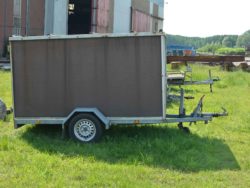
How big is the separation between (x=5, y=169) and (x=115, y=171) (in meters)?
1.70

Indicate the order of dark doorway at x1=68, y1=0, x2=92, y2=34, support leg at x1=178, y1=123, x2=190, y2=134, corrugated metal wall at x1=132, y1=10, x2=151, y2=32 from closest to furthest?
support leg at x1=178, y1=123, x2=190, y2=134, dark doorway at x1=68, y1=0, x2=92, y2=34, corrugated metal wall at x1=132, y1=10, x2=151, y2=32

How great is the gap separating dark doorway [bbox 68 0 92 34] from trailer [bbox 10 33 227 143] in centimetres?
2989

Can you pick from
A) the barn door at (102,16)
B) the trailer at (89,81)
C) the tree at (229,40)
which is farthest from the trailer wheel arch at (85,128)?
the tree at (229,40)

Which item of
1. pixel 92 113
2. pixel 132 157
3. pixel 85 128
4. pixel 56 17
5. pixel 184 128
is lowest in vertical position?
pixel 132 157

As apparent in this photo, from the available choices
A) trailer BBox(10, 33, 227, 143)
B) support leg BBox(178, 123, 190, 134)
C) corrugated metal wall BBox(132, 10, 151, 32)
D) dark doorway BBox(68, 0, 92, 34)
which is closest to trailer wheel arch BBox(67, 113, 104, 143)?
trailer BBox(10, 33, 227, 143)

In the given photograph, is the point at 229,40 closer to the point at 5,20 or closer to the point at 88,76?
the point at 5,20

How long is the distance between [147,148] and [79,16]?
107 feet

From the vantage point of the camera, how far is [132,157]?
25.5 ft

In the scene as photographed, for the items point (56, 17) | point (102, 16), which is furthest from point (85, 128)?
point (102, 16)

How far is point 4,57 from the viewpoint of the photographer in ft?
109

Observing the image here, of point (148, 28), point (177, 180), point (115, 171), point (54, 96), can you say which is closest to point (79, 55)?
point (54, 96)

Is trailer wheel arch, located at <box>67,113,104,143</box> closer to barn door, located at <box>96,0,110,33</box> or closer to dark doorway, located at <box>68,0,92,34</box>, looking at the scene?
barn door, located at <box>96,0,110,33</box>

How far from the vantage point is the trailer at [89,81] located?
341 inches

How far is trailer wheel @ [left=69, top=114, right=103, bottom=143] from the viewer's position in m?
8.77
